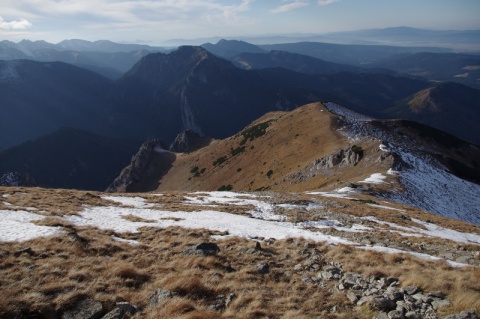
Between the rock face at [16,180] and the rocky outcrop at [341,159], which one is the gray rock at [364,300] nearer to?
the rocky outcrop at [341,159]

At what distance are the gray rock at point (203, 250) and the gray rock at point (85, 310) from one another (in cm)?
544

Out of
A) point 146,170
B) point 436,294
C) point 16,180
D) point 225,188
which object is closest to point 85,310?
point 436,294

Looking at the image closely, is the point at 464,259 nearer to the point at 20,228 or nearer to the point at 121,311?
the point at 121,311

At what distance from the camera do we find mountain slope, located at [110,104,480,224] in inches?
1778

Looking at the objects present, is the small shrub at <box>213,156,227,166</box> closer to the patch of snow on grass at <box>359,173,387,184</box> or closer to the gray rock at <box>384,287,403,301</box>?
the patch of snow on grass at <box>359,173,387,184</box>

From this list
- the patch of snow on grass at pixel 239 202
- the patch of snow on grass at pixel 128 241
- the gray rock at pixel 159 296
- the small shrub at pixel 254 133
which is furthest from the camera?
the small shrub at pixel 254 133

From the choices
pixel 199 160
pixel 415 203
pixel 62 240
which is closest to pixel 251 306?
pixel 62 240

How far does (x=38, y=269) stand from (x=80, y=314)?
355cm

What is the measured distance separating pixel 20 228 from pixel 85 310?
9.63 metres

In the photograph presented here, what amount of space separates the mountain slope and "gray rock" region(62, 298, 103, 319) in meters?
35.7

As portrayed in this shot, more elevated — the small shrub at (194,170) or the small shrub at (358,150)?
the small shrub at (358,150)

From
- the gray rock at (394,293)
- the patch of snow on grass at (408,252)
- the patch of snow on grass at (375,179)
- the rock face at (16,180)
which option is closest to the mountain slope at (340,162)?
the patch of snow on grass at (375,179)

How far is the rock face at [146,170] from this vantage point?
449 feet

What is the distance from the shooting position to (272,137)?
93.9 meters
